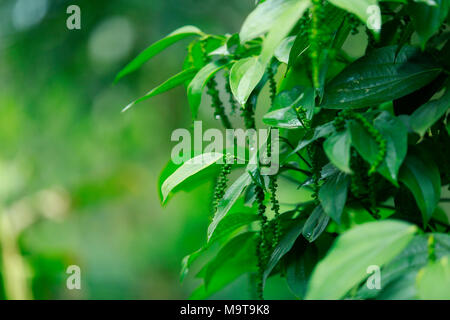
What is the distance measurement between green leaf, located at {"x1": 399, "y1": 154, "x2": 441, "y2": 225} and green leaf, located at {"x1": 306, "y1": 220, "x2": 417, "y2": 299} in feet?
0.26

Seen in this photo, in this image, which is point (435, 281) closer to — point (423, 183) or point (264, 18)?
point (423, 183)

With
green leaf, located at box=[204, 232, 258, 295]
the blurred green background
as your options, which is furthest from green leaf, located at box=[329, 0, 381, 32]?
the blurred green background

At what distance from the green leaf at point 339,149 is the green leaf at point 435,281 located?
0.30ft

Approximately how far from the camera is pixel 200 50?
24.4 inches

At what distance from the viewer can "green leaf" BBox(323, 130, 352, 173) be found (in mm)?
333

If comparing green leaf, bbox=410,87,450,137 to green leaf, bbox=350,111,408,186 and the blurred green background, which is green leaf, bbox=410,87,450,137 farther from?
the blurred green background

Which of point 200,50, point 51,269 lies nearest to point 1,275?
point 51,269

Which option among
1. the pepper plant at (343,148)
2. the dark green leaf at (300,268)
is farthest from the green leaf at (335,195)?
the dark green leaf at (300,268)

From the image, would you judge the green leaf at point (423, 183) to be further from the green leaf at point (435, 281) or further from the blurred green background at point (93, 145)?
the blurred green background at point (93, 145)

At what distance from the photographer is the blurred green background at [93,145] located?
1639mm

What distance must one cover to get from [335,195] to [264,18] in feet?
0.54
